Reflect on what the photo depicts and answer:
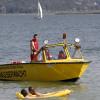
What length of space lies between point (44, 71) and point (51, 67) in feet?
1.59

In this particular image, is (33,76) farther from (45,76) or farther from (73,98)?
(73,98)

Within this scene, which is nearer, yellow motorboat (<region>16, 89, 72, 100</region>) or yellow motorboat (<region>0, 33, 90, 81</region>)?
yellow motorboat (<region>16, 89, 72, 100</region>)

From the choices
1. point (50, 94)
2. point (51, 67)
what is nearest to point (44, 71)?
point (51, 67)

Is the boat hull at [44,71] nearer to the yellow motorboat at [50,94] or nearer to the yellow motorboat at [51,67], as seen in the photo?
the yellow motorboat at [51,67]

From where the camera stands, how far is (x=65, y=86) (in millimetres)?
27547

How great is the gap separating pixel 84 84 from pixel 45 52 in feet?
7.38

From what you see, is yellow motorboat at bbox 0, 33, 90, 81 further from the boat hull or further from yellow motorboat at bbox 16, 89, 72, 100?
yellow motorboat at bbox 16, 89, 72, 100

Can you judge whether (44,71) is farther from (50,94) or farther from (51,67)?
(50,94)

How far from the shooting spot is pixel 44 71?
91.6ft

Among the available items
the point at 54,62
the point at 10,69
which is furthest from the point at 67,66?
the point at 10,69

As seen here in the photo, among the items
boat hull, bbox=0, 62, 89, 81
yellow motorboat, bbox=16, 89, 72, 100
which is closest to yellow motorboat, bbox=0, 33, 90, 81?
boat hull, bbox=0, 62, 89, 81

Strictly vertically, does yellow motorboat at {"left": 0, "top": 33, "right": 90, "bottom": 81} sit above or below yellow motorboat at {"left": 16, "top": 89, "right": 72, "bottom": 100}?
above

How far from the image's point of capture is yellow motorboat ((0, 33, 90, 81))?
27453 millimetres

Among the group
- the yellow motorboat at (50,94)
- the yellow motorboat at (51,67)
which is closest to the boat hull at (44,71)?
the yellow motorboat at (51,67)
